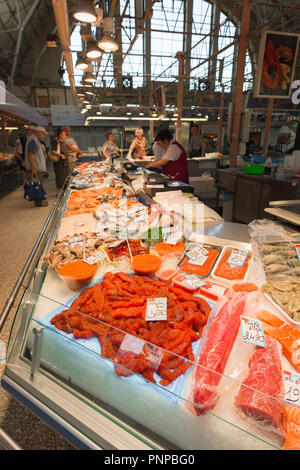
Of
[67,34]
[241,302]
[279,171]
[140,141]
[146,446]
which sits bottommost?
[146,446]

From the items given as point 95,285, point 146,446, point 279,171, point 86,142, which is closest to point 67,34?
point 279,171

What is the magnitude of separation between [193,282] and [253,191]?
4.53 m

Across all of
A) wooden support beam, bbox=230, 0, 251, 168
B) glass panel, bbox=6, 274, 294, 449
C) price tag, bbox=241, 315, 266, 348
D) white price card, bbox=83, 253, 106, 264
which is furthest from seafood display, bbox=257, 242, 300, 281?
wooden support beam, bbox=230, 0, 251, 168

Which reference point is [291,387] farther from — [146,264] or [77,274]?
[77,274]

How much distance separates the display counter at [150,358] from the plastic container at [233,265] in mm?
11

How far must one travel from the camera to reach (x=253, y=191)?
18.7 feet

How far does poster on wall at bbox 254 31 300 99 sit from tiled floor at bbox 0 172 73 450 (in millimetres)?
5598

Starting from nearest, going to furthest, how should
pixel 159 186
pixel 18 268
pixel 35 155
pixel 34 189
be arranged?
pixel 159 186
pixel 18 268
pixel 35 155
pixel 34 189

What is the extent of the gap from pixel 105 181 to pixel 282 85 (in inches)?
162

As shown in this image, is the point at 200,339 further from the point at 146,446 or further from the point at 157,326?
the point at 146,446

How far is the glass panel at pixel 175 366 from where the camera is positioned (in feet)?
3.22

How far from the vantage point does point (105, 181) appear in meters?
5.20

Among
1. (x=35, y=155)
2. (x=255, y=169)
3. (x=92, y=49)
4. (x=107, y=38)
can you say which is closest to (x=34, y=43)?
(x=35, y=155)

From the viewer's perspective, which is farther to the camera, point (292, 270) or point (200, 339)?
point (292, 270)
